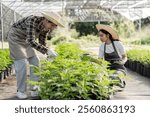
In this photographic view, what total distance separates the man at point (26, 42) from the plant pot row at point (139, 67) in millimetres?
3099

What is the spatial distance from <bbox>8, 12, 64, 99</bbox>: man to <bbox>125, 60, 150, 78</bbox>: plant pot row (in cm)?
310

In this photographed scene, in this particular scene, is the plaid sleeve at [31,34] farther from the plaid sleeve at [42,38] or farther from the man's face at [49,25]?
the plaid sleeve at [42,38]

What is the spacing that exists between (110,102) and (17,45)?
2.05 meters

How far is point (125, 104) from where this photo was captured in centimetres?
347

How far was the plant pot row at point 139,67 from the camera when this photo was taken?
7.86 m

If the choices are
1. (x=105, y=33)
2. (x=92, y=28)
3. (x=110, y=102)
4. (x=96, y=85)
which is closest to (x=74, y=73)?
(x=96, y=85)

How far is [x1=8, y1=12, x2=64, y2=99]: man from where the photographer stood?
4937 millimetres

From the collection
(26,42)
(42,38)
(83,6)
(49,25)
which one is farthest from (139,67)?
(83,6)

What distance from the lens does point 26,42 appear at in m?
5.19

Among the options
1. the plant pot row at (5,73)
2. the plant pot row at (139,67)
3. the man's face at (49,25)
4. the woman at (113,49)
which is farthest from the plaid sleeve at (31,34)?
the plant pot row at (139,67)

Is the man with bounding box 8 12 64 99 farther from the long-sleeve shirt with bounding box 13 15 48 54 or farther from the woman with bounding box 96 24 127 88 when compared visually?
the woman with bounding box 96 24 127 88

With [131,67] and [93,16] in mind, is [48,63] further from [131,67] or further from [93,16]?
[93,16]

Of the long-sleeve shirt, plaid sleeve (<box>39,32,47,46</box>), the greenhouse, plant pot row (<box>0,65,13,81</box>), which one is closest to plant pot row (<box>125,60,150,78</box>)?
the greenhouse

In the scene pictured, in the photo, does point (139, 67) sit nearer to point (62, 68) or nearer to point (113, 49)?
point (113, 49)
